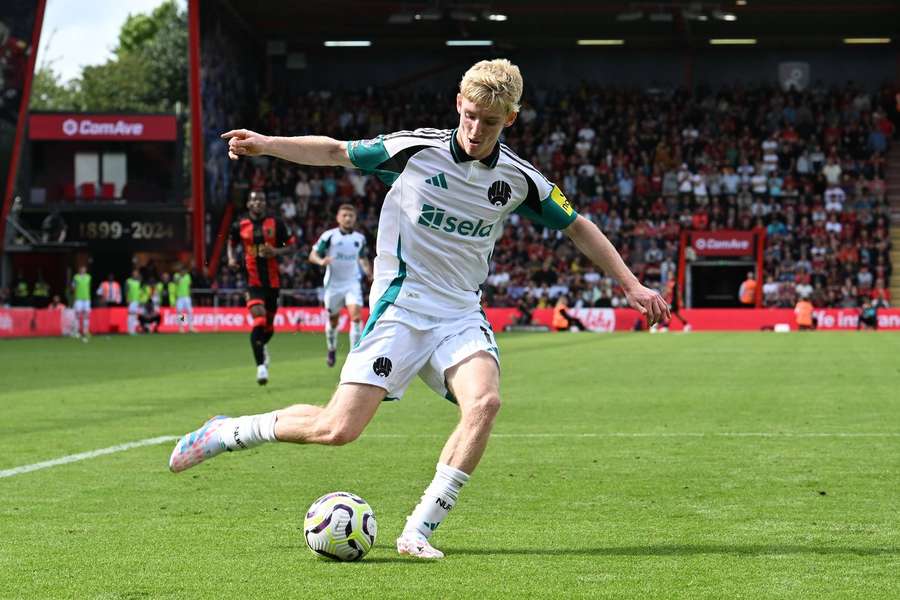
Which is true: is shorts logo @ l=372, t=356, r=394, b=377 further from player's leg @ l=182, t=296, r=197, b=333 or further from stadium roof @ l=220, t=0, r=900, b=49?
stadium roof @ l=220, t=0, r=900, b=49

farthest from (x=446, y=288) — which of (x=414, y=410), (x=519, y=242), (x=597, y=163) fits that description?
(x=597, y=163)

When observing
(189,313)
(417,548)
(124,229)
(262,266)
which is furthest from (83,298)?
(417,548)

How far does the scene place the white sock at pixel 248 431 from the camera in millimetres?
6656

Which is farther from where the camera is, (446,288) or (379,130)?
(379,130)

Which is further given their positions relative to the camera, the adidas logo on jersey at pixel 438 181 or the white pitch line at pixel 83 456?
the white pitch line at pixel 83 456

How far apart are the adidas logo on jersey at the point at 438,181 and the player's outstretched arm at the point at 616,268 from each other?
0.64 meters

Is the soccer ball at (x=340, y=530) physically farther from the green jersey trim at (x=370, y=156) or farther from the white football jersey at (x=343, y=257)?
the white football jersey at (x=343, y=257)

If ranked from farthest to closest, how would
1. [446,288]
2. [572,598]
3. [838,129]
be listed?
[838,129], [446,288], [572,598]

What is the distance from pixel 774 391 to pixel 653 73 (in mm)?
40919

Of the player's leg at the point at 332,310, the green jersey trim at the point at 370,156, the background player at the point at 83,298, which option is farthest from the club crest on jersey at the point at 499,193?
the background player at the point at 83,298

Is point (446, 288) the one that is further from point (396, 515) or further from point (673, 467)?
point (673, 467)

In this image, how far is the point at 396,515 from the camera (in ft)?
24.2

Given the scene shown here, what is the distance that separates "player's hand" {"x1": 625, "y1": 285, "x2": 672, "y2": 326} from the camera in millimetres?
6512

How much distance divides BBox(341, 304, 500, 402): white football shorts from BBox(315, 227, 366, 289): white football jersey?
14985 mm
